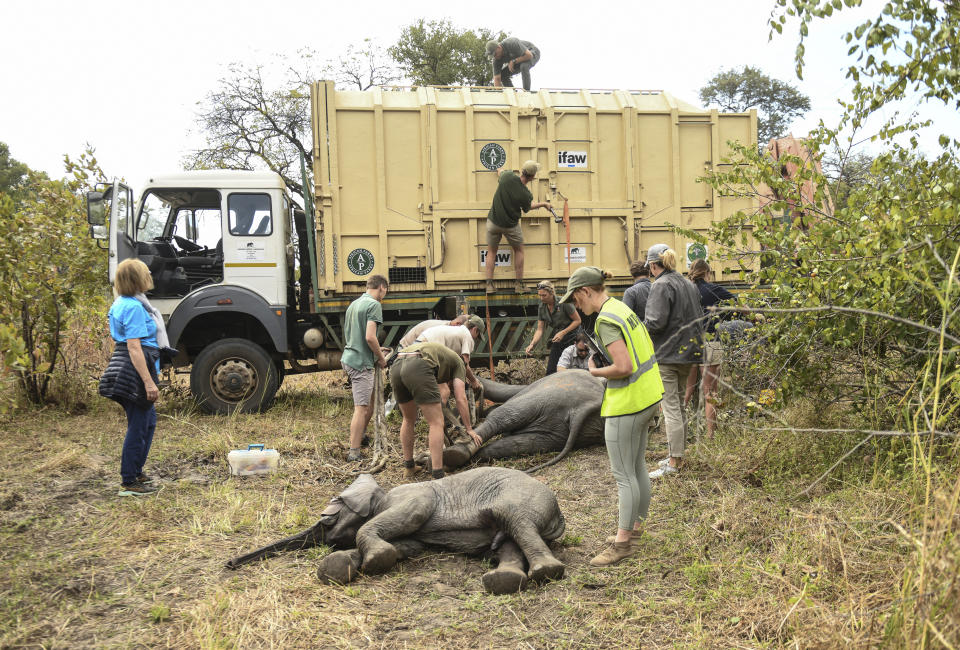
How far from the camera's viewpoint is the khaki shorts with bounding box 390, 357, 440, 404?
5.36m

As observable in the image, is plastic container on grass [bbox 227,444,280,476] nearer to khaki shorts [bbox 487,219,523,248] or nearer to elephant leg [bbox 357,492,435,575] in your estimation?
elephant leg [bbox 357,492,435,575]

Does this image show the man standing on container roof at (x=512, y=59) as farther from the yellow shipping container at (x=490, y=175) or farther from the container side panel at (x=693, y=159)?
the container side panel at (x=693, y=159)

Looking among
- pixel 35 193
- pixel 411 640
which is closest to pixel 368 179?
pixel 35 193

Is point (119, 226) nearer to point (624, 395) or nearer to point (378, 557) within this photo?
point (378, 557)

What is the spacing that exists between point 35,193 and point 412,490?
7906mm

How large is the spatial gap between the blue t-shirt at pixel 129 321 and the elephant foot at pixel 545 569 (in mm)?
3273

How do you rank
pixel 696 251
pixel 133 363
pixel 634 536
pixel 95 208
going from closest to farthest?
pixel 634 536
pixel 133 363
pixel 95 208
pixel 696 251

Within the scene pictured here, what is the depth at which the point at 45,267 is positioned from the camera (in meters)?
8.45

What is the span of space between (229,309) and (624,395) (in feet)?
18.5

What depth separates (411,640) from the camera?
3086 mm

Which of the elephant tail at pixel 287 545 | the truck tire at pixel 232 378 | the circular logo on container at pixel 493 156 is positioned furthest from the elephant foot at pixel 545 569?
the circular logo on container at pixel 493 156

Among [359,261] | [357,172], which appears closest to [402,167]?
[357,172]

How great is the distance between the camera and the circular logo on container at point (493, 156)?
336 inches

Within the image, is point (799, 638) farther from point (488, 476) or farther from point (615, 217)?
point (615, 217)
